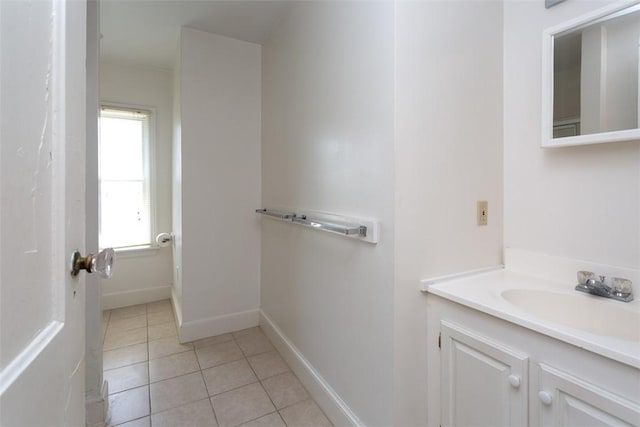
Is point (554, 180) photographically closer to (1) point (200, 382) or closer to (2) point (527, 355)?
(2) point (527, 355)

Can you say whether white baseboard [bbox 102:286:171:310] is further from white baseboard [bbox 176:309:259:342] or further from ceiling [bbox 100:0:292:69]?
ceiling [bbox 100:0:292:69]

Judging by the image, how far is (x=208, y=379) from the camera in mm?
1910

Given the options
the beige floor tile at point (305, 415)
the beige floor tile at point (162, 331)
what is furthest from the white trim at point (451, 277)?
the beige floor tile at point (162, 331)

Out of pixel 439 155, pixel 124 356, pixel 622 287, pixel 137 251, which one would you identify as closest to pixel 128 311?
pixel 137 251

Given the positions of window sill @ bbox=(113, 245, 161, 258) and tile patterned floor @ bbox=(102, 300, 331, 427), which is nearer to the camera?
tile patterned floor @ bbox=(102, 300, 331, 427)

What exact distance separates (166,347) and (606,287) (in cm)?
261

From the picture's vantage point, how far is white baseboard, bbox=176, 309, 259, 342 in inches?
93.4

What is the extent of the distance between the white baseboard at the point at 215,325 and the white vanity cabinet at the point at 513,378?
5.66ft

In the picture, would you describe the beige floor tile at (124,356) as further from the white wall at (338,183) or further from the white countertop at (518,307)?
the white countertop at (518,307)

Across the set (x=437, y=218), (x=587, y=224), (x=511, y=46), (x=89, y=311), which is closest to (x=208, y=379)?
(x=89, y=311)

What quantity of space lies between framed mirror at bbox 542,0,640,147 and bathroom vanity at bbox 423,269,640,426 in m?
0.64

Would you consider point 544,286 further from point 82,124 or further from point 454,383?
point 82,124

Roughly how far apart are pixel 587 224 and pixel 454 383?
33.0 inches

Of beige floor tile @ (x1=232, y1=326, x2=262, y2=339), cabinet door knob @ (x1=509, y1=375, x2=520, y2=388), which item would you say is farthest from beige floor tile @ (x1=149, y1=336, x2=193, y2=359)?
cabinet door knob @ (x1=509, y1=375, x2=520, y2=388)
